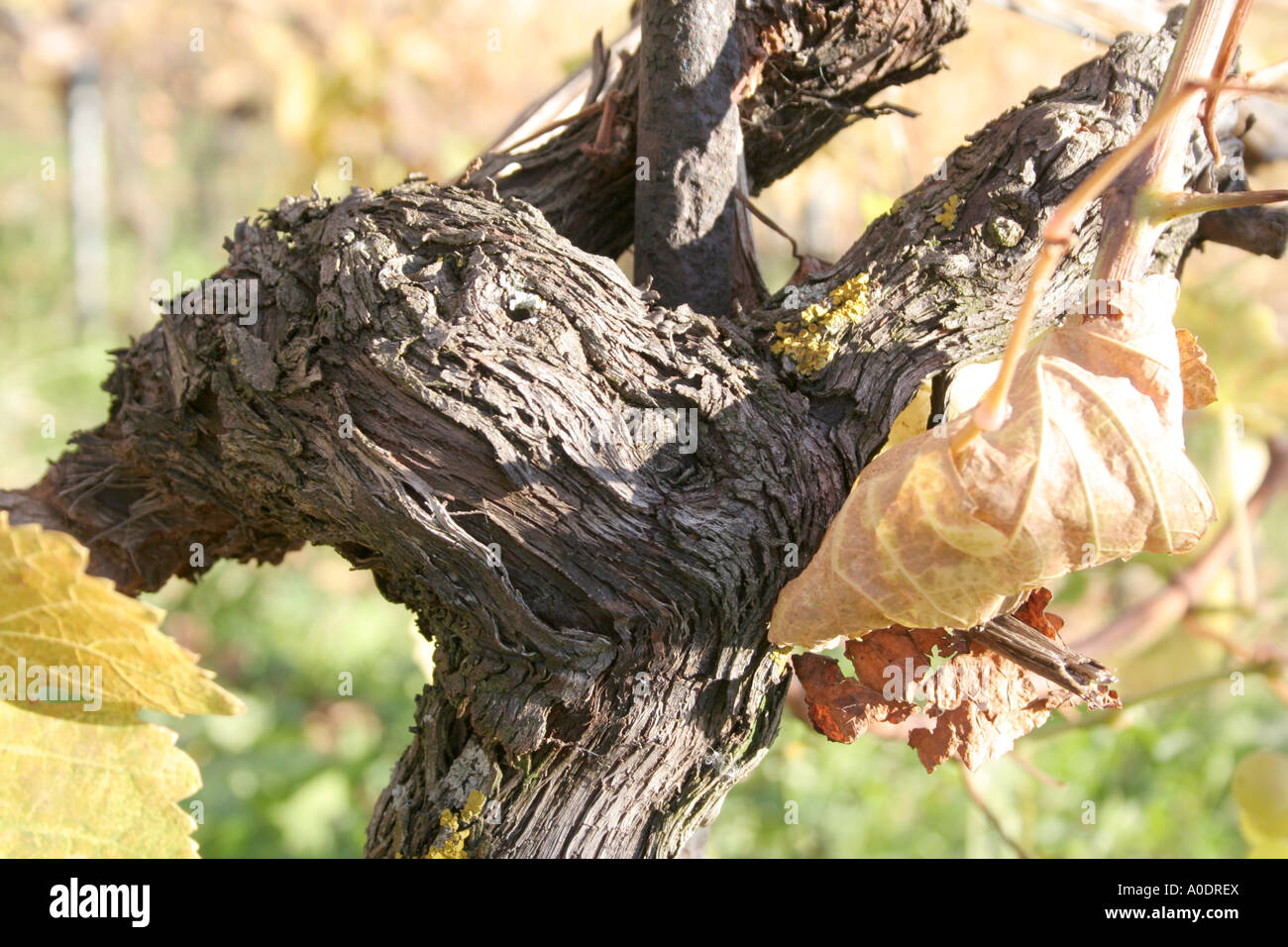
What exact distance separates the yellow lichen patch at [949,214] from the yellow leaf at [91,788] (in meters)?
0.69

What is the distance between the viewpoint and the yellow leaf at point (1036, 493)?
0.58 m

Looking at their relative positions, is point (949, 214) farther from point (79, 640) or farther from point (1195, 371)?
point (79, 640)

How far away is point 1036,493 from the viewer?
1.87 feet

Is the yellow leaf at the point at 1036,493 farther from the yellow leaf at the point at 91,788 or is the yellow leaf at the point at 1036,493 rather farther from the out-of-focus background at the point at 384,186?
the out-of-focus background at the point at 384,186

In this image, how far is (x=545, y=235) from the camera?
76 centimetres

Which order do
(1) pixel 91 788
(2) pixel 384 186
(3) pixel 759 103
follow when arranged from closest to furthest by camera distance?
1. (1) pixel 91 788
2. (3) pixel 759 103
3. (2) pixel 384 186

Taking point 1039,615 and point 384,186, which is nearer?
point 1039,615

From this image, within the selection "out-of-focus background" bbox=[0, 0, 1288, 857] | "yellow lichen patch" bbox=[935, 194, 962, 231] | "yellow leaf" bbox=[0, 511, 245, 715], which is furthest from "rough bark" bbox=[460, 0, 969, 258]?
"yellow leaf" bbox=[0, 511, 245, 715]

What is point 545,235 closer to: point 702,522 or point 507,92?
point 702,522

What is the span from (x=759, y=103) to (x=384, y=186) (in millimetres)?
995

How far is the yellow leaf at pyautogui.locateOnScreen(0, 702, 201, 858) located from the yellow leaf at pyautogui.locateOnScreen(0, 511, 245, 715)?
0.02 metres

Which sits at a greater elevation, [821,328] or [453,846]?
[821,328]

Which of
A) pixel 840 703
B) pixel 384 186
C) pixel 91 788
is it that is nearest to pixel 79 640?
pixel 91 788

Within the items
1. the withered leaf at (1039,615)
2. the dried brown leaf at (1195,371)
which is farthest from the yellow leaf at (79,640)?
the dried brown leaf at (1195,371)
